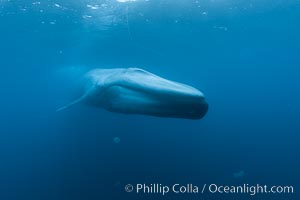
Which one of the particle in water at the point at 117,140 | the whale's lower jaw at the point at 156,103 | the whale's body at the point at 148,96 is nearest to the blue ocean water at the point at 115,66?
the particle in water at the point at 117,140

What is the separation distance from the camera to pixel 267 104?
35.9m

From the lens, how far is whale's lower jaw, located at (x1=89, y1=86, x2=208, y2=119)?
704 centimetres

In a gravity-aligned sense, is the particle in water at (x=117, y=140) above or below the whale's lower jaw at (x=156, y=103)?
below

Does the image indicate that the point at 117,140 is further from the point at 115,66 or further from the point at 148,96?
the point at 148,96

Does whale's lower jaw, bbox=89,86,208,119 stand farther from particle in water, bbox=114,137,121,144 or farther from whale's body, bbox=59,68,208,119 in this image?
particle in water, bbox=114,137,121,144

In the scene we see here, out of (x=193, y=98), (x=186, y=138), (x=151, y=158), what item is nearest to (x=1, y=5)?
(x=193, y=98)

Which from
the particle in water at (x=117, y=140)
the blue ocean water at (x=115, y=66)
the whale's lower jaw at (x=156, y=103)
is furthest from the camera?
the particle in water at (x=117, y=140)

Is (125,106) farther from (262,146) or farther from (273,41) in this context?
(262,146)

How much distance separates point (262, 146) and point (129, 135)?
15458 mm

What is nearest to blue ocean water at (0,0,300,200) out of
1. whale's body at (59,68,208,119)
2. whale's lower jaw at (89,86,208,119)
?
whale's body at (59,68,208,119)

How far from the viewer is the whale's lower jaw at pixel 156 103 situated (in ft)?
23.1

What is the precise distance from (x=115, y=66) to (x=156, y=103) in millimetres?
11474

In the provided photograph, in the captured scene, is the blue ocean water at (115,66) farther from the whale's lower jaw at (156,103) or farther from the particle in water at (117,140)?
the whale's lower jaw at (156,103)

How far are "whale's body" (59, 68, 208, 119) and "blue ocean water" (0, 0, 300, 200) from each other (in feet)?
18.5
